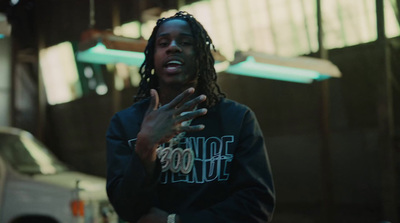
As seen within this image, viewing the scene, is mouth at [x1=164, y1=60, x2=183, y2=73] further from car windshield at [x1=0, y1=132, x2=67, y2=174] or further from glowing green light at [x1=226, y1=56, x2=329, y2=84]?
car windshield at [x1=0, y1=132, x2=67, y2=174]

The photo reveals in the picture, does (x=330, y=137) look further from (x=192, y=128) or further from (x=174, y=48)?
(x=192, y=128)

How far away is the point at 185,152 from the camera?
1.65m

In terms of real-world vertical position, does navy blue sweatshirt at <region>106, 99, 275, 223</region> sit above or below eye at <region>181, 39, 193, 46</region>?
below

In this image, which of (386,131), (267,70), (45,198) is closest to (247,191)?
(267,70)

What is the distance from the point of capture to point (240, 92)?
10.3m

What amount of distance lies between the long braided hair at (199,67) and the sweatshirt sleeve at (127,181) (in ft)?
0.86

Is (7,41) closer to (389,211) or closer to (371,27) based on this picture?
(371,27)

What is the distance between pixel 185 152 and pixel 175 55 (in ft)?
0.99

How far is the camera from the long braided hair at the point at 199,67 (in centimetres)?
179

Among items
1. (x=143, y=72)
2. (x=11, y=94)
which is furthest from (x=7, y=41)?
(x=143, y=72)

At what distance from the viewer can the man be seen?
60.5 inches

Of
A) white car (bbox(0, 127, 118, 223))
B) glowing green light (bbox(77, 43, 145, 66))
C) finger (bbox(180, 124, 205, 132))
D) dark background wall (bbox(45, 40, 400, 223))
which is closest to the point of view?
finger (bbox(180, 124, 205, 132))

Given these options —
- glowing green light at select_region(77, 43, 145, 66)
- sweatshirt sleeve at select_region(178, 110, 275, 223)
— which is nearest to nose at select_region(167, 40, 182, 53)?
sweatshirt sleeve at select_region(178, 110, 275, 223)

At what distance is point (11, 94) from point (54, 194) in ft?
31.0
